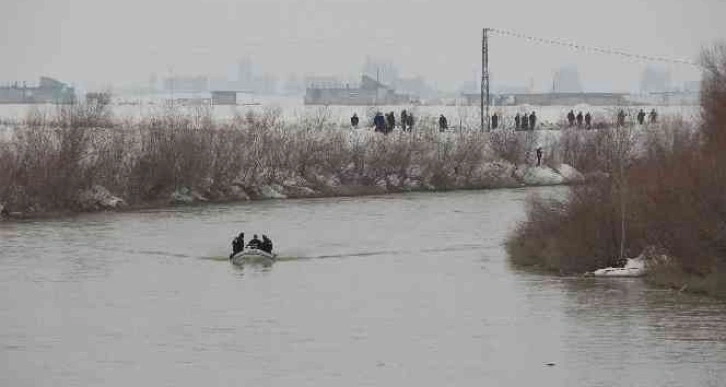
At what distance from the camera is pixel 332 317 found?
85.6ft

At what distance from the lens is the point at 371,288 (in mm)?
29984

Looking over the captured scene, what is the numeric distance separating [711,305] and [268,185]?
29.5 meters

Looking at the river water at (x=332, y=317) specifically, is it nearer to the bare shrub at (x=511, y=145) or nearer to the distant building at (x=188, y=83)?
the bare shrub at (x=511, y=145)

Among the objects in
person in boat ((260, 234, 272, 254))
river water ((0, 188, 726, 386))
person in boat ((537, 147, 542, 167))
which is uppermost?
person in boat ((537, 147, 542, 167))

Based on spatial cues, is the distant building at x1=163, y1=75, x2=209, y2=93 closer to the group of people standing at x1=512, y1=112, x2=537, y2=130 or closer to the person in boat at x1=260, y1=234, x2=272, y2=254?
the group of people standing at x1=512, y1=112, x2=537, y2=130

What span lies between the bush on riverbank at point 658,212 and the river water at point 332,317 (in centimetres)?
70

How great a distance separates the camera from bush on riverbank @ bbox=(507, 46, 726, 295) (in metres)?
27.1

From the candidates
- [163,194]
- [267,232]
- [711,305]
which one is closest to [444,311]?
[711,305]

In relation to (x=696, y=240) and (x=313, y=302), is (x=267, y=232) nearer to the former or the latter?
(x=313, y=302)

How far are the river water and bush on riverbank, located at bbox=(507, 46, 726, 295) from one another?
2.31ft

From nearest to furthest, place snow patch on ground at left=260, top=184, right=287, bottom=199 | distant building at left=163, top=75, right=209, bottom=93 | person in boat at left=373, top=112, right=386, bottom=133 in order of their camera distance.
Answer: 1. snow patch on ground at left=260, top=184, right=287, bottom=199
2. person in boat at left=373, top=112, right=386, bottom=133
3. distant building at left=163, top=75, right=209, bottom=93

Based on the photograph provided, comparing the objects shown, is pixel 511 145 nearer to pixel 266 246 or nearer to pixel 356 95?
pixel 266 246

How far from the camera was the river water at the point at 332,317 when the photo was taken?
69.5 ft

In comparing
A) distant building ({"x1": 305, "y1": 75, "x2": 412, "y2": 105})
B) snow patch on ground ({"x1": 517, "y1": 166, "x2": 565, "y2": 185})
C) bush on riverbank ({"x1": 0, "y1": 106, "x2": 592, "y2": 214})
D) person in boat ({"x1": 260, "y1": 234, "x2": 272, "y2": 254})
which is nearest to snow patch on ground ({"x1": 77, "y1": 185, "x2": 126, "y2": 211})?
bush on riverbank ({"x1": 0, "y1": 106, "x2": 592, "y2": 214})
